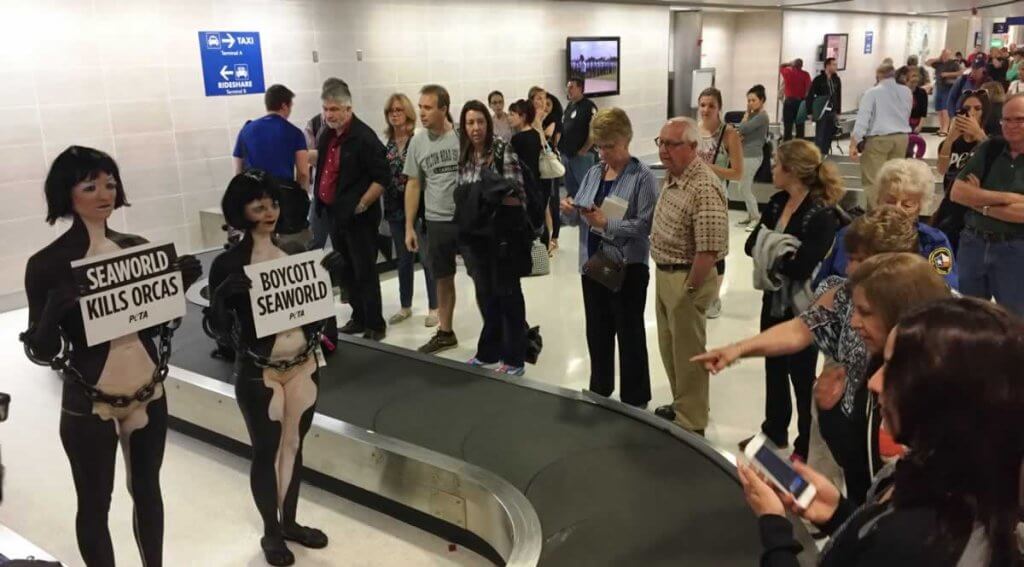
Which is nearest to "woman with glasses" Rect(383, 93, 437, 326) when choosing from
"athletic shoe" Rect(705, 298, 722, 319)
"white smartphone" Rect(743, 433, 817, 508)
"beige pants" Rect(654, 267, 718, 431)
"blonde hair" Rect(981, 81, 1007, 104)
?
"athletic shoe" Rect(705, 298, 722, 319)

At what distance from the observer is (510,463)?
3.39m

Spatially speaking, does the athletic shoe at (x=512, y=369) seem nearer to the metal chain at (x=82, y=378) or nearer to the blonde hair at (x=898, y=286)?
the metal chain at (x=82, y=378)

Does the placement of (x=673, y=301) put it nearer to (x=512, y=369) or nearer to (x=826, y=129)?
(x=512, y=369)

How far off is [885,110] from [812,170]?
211 inches

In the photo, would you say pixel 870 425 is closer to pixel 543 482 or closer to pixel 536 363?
pixel 543 482

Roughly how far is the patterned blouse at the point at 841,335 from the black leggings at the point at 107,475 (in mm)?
2147

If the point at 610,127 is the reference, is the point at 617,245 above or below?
below

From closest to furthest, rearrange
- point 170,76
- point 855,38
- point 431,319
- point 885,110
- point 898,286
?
1. point 898,286
2. point 431,319
3. point 885,110
4. point 170,76
5. point 855,38

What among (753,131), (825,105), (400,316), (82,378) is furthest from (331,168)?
(825,105)

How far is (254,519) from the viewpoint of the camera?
11.4ft

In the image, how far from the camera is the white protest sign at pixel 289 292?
106 inches

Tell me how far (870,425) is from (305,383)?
1.92m

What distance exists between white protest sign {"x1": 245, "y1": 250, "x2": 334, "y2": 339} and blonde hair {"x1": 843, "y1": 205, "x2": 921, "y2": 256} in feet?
6.00

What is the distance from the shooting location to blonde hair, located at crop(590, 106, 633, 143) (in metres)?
3.76
